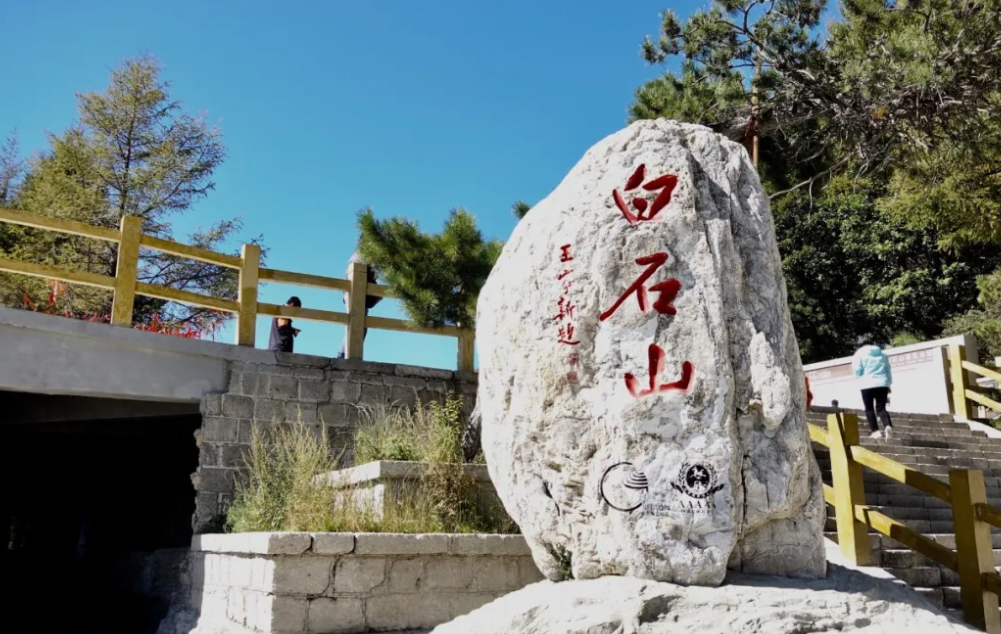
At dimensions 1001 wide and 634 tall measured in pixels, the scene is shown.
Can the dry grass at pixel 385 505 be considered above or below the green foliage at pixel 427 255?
below

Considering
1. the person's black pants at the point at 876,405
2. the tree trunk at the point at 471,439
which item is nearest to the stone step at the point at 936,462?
the person's black pants at the point at 876,405

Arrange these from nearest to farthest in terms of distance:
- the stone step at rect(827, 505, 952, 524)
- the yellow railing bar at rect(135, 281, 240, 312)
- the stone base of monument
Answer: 1. the stone base of monument
2. the stone step at rect(827, 505, 952, 524)
3. the yellow railing bar at rect(135, 281, 240, 312)

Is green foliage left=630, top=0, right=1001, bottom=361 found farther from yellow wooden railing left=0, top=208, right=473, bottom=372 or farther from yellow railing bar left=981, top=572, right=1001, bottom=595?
yellow railing bar left=981, top=572, right=1001, bottom=595

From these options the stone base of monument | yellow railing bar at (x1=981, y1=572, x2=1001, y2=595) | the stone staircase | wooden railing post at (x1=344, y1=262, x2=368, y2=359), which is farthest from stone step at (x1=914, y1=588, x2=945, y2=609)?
wooden railing post at (x1=344, y1=262, x2=368, y2=359)

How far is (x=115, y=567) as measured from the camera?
37.9ft

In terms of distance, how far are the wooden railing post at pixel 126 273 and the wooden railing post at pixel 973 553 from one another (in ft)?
23.2

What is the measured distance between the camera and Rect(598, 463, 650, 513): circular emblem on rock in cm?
447

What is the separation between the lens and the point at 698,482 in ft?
14.5

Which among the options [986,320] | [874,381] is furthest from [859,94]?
[986,320]

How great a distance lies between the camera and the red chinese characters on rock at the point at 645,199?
196 inches

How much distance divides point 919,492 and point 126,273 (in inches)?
307

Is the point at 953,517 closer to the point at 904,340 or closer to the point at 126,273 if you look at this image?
the point at 126,273

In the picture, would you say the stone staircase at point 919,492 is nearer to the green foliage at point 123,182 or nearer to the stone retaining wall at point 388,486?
the stone retaining wall at point 388,486

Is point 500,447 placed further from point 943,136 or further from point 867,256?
point 867,256
